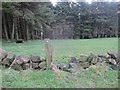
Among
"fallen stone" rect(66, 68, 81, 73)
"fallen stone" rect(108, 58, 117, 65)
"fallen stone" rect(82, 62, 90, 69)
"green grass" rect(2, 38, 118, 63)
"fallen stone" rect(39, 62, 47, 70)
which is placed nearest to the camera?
"fallen stone" rect(66, 68, 81, 73)

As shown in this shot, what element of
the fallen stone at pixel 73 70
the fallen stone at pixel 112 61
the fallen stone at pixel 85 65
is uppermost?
the fallen stone at pixel 112 61

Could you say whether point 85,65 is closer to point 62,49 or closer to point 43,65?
point 43,65

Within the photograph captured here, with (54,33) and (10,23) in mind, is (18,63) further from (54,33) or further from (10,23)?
(54,33)

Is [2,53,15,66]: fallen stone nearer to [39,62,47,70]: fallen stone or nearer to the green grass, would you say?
[39,62,47,70]: fallen stone

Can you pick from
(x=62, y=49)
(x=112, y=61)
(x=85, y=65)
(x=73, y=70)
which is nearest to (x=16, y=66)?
(x=73, y=70)

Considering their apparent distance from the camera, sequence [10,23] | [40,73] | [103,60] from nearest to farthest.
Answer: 1. [40,73]
2. [103,60]
3. [10,23]

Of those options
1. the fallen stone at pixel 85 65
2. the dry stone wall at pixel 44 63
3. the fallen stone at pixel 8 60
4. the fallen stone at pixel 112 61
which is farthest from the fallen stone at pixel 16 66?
the fallen stone at pixel 112 61

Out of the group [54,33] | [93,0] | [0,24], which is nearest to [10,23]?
[0,24]

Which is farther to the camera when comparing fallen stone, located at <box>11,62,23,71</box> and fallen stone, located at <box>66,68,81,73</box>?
fallen stone, located at <box>11,62,23,71</box>

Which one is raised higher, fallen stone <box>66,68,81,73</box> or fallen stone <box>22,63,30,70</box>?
fallen stone <box>22,63,30,70</box>

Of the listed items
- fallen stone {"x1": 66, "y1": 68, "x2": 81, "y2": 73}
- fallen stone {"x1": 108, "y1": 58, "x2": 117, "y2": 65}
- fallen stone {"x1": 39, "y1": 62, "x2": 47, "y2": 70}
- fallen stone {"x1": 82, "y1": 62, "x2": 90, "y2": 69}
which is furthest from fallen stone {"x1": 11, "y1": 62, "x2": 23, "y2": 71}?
fallen stone {"x1": 108, "y1": 58, "x2": 117, "y2": 65}

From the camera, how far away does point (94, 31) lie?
25.6 metres

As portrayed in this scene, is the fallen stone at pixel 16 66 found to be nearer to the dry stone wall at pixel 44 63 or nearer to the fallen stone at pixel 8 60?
the dry stone wall at pixel 44 63

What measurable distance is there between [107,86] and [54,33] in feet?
59.6
